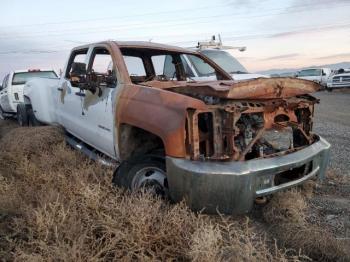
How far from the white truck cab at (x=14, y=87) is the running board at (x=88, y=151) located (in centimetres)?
643

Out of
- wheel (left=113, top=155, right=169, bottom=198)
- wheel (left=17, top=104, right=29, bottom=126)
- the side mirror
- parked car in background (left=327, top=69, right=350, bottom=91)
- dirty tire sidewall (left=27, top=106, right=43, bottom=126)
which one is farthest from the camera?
parked car in background (left=327, top=69, right=350, bottom=91)

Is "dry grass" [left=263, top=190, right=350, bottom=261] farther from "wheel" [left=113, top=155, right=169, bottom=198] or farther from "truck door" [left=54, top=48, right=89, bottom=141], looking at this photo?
"truck door" [left=54, top=48, right=89, bottom=141]

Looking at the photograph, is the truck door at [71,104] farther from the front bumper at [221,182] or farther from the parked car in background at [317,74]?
the parked car in background at [317,74]

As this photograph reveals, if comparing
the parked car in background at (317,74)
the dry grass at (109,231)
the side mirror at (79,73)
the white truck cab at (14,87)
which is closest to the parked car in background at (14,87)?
the white truck cab at (14,87)

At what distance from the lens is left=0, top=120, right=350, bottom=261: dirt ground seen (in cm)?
333

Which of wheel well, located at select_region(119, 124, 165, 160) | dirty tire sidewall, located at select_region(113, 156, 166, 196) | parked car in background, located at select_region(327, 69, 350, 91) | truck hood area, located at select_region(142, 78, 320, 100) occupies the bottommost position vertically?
parked car in background, located at select_region(327, 69, 350, 91)

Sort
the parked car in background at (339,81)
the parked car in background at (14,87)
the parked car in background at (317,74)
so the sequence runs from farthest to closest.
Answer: the parked car in background at (317,74)
the parked car in background at (339,81)
the parked car in background at (14,87)

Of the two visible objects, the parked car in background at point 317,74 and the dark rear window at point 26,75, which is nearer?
the dark rear window at point 26,75

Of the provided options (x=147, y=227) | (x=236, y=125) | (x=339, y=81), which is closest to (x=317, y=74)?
(x=339, y=81)

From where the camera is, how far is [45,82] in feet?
26.7

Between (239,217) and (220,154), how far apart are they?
2.86 feet

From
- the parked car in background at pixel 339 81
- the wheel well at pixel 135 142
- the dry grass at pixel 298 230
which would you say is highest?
the wheel well at pixel 135 142

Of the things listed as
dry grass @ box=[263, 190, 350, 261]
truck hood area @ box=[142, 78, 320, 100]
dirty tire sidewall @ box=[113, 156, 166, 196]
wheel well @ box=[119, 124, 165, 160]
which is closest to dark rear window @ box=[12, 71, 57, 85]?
wheel well @ box=[119, 124, 165, 160]

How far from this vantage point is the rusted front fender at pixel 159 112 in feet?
13.1
